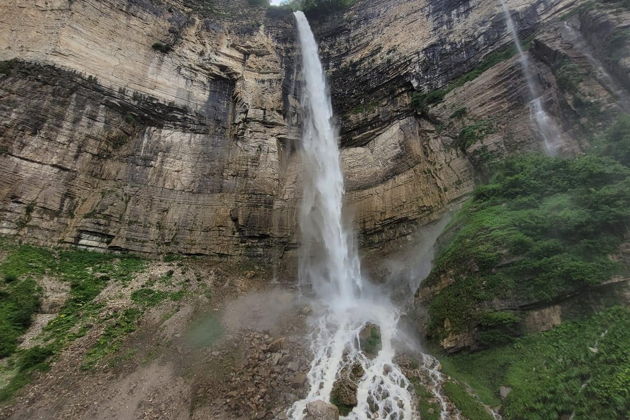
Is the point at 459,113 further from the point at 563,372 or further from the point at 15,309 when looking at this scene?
the point at 15,309

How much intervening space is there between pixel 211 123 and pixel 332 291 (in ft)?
40.0

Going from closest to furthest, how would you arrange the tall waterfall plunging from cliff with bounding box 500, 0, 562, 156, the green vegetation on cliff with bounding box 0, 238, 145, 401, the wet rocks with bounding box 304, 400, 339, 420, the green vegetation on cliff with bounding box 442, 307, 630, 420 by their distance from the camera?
1. the green vegetation on cliff with bounding box 442, 307, 630, 420
2. the wet rocks with bounding box 304, 400, 339, 420
3. the green vegetation on cliff with bounding box 0, 238, 145, 401
4. the tall waterfall plunging from cliff with bounding box 500, 0, 562, 156

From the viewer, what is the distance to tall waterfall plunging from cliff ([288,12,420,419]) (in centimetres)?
994

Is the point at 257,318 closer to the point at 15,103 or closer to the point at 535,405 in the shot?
the point at 535,405

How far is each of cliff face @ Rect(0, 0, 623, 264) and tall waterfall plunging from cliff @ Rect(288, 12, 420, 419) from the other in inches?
41.7

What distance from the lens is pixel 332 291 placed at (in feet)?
57.5

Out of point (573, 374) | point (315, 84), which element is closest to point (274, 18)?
point (315, 84)

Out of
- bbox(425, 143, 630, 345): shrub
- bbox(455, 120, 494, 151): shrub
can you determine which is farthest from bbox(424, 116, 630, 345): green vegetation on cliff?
bbox(455, 120, 494, 151): shrub

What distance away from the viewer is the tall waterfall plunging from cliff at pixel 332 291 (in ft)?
32.6

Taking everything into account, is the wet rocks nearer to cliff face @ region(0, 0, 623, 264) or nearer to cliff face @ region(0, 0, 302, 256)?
cliff face @ region(0, 0, 623, 264)

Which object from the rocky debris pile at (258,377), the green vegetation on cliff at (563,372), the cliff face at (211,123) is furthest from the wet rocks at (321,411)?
the cliff face at (211,123)

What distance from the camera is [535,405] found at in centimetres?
775

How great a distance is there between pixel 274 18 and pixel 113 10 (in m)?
11.5

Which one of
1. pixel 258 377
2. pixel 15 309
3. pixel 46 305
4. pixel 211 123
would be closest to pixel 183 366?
pixel 258 377
